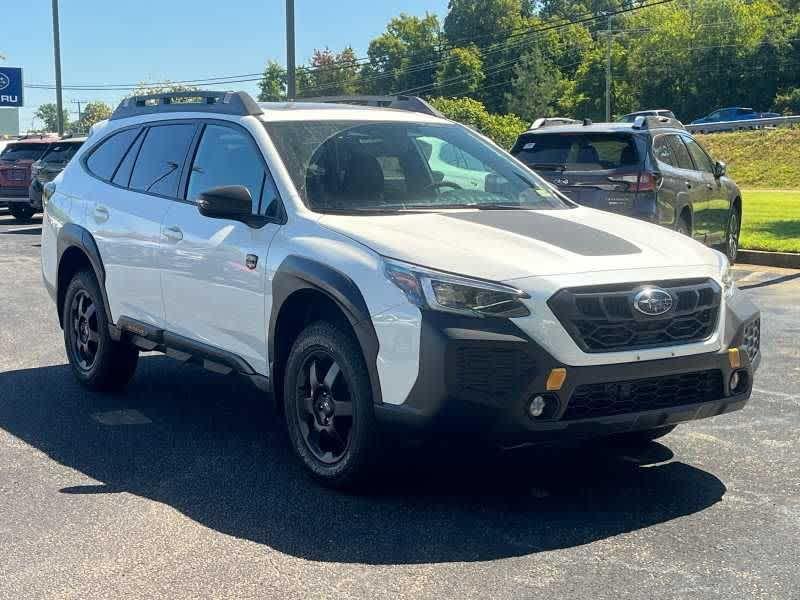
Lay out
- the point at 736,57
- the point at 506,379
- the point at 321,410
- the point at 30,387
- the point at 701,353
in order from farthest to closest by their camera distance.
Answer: the point at 736,57, the point at 30,387, the point at 321,410, the point at 701,353, the point at 506,379

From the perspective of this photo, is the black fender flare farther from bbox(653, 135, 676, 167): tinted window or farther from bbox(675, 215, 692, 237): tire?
bbox(675, 215, 692, 237): tire

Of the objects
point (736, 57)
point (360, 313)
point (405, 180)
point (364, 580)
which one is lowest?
point (364, 580)

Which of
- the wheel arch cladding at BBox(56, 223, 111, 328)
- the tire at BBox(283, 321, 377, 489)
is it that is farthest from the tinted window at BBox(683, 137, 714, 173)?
the tire at BBox(283, 321, 377, 489)

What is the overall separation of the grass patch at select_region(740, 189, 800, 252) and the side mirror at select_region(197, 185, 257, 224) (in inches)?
420

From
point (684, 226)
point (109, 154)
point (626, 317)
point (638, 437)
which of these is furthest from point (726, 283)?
point (684, 226)

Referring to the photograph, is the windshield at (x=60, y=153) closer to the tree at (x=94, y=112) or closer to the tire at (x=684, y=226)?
the tire at (x=684, y=226)

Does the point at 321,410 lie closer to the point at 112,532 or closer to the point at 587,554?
the point at 112,532

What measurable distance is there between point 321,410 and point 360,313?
63 centimetres

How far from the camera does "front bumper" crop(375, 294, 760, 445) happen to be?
4465 mm

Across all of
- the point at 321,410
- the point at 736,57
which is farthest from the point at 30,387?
the point at 736,57

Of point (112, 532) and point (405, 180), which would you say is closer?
point (112, 532)

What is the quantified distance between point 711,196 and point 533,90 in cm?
8742

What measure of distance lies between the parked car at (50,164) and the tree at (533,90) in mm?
76381

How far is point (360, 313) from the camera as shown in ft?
15.6
